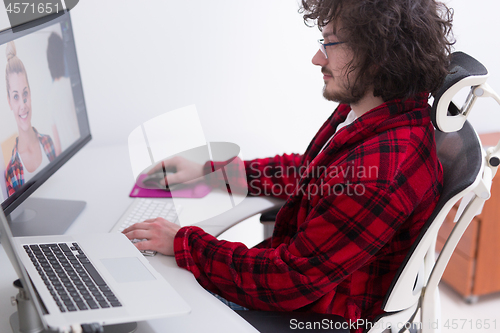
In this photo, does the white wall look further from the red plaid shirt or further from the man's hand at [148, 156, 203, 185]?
the red plaid shirt

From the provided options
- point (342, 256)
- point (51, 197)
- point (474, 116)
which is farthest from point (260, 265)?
point (474, 116)

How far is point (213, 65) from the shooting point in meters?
1.73

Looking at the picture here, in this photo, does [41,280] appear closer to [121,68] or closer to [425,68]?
[425,68]

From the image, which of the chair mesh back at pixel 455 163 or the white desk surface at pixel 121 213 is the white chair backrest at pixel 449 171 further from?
the white desk surface at pixel 121 213

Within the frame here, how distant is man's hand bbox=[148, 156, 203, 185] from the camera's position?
1.29 meters

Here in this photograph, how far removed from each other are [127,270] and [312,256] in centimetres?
35

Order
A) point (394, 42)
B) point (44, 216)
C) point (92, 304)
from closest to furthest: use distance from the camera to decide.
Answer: point (92, 304)
point (394, 42)
point (44, 216)

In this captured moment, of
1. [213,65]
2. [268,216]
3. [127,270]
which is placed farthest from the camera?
[213,65]

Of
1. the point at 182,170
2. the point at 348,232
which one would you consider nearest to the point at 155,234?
the point at 182,170

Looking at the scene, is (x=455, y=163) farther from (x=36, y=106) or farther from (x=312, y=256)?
(x=36, y=106)

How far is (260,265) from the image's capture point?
2.99ft

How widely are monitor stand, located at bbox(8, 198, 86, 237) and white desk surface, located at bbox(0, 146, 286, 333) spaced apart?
2 cm

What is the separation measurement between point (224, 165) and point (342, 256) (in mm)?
547

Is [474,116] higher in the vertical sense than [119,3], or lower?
lower
